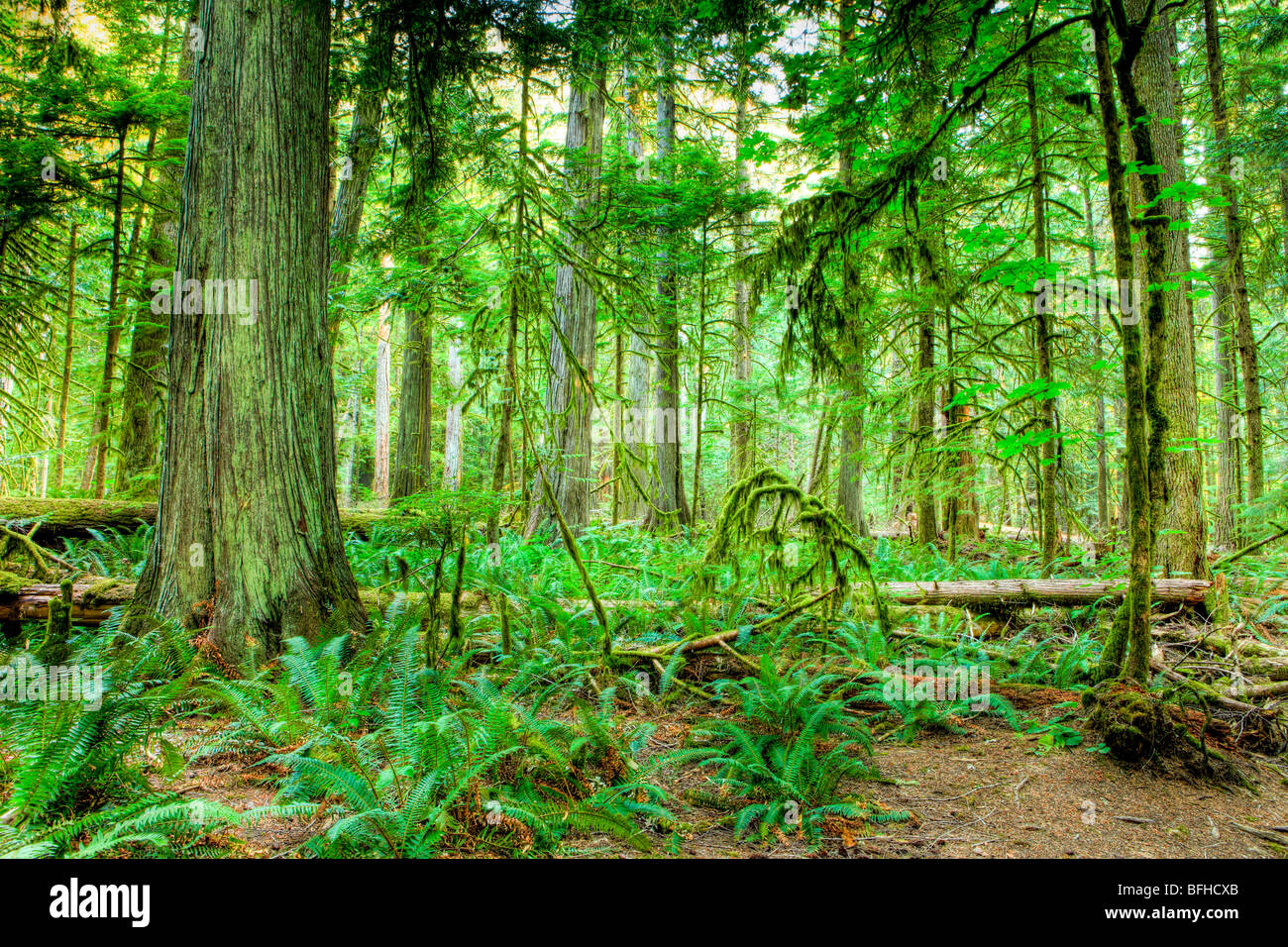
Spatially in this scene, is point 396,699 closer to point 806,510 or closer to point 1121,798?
point 806,510

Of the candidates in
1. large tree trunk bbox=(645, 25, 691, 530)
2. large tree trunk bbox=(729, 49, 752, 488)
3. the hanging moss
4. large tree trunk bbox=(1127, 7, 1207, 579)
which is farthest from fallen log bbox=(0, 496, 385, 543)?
large tree trunk bbox=(1127, 7, 1207, 579)

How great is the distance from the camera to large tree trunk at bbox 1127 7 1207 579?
608 cm

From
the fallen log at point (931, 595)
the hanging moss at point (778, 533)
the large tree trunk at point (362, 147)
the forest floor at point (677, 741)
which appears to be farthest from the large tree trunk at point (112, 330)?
the hanging moss at point (778, 533)

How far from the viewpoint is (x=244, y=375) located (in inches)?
170

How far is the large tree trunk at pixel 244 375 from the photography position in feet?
14.0

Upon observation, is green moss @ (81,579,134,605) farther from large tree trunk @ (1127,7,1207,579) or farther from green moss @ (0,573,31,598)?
large tree trunk @ (1127,7,1207,579)

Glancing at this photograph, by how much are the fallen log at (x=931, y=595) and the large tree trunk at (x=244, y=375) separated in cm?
83

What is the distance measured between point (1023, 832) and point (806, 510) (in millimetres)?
2246

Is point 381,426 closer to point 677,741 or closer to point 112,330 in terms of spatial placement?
point 112,330

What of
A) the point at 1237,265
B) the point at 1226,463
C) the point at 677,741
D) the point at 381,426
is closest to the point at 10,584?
the point at 677,741

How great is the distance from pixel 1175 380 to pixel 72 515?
40.3ft

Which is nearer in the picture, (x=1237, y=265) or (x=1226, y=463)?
(x=1237, y=265)

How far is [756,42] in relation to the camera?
4.84 meters
